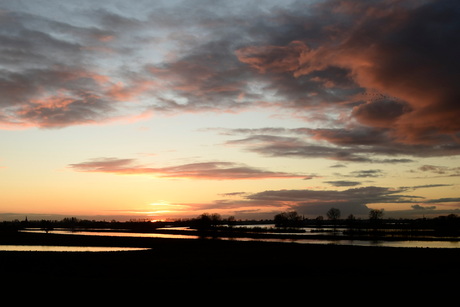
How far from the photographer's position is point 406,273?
2805 cm

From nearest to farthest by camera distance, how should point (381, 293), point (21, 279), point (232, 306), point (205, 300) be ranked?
point (232, 306), point (205, 300), point (381, 293), point (21, 279)

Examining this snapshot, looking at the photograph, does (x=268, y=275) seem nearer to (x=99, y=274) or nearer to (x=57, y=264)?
(x=99, y=274)

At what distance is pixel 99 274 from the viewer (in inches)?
1097

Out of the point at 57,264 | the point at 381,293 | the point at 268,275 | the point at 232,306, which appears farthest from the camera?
the point at 57,264

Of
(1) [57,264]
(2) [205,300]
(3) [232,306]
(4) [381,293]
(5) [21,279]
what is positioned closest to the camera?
(3) [232,306]

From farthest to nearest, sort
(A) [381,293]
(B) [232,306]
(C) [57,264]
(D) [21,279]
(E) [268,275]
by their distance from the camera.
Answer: (C) [57,264] < (E) [268,275] < (D) [21,279] < (A) [381,293] < (B) [232,306]

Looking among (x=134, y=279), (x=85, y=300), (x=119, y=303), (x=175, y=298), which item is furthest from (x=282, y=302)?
(x=134, y=279)

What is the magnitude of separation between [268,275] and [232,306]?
10233mm

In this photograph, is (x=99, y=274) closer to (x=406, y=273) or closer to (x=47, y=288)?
(x=47, y=288)

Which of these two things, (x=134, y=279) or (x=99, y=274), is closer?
(x=134, y=279)

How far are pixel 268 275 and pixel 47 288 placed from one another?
14.2 meters

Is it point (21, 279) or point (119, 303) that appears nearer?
point (119, 303)

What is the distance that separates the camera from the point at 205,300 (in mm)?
18609

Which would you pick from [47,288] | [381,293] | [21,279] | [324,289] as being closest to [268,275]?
[324,289]
